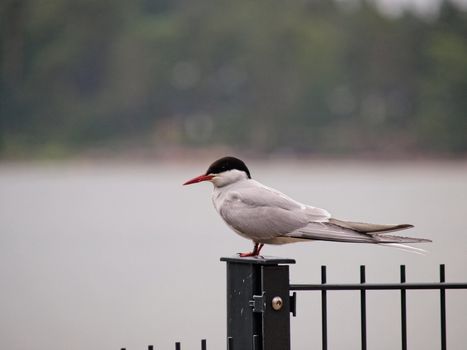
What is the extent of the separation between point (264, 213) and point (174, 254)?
31599 mm

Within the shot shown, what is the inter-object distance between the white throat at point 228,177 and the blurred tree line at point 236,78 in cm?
5895

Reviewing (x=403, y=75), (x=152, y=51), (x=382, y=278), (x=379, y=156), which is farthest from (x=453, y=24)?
(x=382, y=278)

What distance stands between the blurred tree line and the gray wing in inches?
2326

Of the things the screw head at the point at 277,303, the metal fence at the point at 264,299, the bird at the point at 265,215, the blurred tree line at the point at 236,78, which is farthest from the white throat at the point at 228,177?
the blurred tree line at the point at 236,78

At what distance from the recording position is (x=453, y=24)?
253 feet

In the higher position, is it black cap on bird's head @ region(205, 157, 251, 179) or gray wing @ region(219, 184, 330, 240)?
black cap on bird's head @ region(205, 157, 251, 179)

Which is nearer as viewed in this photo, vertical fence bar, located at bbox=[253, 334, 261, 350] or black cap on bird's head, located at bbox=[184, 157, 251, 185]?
vertical fence bar, located at bbox=[253, 334, 261, 350]

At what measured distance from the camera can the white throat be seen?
5.07 metres

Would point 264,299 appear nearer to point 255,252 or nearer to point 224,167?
point 255,252

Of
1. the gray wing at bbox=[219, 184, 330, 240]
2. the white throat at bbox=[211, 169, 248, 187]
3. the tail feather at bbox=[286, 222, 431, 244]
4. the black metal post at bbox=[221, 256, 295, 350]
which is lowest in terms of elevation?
the black metal post at bbox=[221, 256, 295, 350]

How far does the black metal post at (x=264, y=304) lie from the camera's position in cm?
437

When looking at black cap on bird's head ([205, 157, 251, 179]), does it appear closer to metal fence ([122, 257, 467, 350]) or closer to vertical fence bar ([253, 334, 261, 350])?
metal fence ([122, 257, 467, 350])

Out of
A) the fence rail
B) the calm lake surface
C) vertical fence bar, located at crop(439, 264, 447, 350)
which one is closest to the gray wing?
the fence rail

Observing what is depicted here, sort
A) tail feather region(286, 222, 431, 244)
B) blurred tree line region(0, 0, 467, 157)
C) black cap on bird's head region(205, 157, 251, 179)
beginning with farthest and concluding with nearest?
blurred tree line region(0, 0, 467, 157) → black cap on bird's head region(205, 157, 251, 179) → tail feather region(286, 222, 431, 244)
